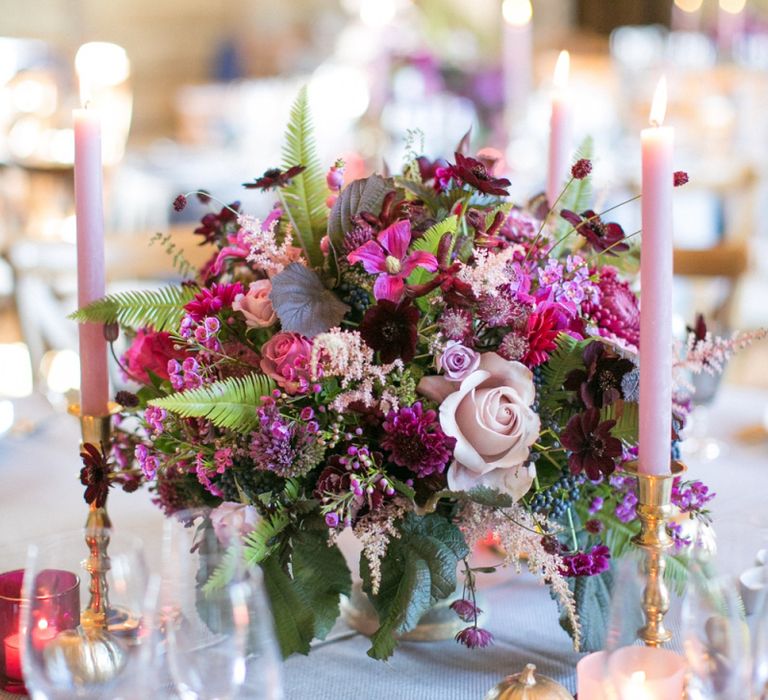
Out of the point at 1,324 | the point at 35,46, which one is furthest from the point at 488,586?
the point at 35,46

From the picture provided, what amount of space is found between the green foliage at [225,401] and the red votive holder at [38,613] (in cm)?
13

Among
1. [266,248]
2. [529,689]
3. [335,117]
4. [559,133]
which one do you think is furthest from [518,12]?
[335,117]

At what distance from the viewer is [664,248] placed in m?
0.73

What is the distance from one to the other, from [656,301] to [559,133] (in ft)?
1.36

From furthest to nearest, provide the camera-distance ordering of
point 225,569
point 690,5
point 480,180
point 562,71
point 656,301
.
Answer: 1. point 690,5
2. point 562,71
3. point 480,180
4. point 656,301
5. point 225,569

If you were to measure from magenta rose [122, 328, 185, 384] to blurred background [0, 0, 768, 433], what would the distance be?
712 millimetres

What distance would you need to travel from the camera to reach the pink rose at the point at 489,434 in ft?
2.52

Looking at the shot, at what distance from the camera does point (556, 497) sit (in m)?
0.81

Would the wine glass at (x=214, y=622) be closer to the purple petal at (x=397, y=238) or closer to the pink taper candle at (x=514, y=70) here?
the purple petal at (x=397, y=238)

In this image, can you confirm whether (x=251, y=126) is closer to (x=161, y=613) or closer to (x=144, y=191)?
(x=144, y=191)

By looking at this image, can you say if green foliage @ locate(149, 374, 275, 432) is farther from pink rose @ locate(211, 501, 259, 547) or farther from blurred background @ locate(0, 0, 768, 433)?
blurred background @ locate(0, 0, 768, 433)

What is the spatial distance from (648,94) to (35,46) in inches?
133

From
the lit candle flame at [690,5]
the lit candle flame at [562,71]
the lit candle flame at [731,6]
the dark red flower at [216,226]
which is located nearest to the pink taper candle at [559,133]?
the lit candle flame at [562,71]

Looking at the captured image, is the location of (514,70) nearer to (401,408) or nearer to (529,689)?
(401,408)
